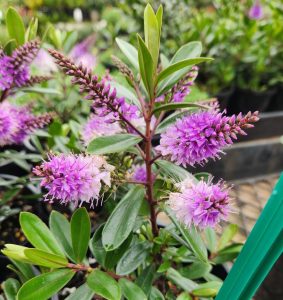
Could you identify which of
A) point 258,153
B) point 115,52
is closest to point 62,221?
point 258,153

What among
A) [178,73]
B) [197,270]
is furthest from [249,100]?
[178,73]

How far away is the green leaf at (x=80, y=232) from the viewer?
0.73 meters

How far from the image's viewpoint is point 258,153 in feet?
6.85

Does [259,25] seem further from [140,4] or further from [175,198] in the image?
[175,198]

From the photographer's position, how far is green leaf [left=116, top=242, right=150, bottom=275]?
79 cm

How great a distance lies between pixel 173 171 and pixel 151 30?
0.90ft

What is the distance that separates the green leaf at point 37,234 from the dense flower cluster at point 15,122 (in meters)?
0.27

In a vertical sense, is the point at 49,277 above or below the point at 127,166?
below

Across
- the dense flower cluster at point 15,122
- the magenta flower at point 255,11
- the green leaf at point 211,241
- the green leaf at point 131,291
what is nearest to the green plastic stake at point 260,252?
the green leaf at point 131,291

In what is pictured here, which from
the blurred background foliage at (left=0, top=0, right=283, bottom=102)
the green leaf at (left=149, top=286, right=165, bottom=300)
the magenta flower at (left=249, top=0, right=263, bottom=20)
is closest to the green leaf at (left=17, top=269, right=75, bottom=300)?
the green leaf at (left=149, top=286, right=165, bottom=300)

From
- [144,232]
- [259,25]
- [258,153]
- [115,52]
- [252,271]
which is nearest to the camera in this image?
[252,271]

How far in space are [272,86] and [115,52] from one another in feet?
3.83

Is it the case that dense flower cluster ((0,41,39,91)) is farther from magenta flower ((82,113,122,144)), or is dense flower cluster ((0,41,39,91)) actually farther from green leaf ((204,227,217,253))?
green leaf ((204,227,217,253))

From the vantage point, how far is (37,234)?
73 centimetres
